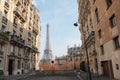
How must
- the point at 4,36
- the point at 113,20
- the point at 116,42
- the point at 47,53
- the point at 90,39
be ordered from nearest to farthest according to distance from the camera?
the point at 116,42, the point at 113,20, the point at 4,36, the point at 90,39, the point at 47,53

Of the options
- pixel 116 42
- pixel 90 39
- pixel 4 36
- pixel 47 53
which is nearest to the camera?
pixel 116 42

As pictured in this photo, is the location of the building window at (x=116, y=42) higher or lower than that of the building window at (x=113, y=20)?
lower

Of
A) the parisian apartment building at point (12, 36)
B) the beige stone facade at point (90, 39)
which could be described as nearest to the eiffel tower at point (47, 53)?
the parisian apartment building at point (12, 36)

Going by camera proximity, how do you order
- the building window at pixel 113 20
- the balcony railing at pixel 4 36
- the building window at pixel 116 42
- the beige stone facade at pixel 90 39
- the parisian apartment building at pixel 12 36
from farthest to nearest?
1. the beige stone facade at pixel 90 39
2. the parisian apartment building at pixel 12 36
3. the balcony railing at pixel 4 36
4. the building window at pixel 113 20
5. the building window at pixel 116 42

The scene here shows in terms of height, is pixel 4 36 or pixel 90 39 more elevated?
pixel 4 36

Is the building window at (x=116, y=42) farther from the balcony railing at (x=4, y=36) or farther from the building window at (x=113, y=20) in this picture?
the balcony railing at (x=4, y=36)

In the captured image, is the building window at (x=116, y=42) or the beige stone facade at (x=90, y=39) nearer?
the building window at (x=116, y=42)

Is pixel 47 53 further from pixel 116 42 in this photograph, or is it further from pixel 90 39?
pixel 116 42

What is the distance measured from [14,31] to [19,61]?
749 cm

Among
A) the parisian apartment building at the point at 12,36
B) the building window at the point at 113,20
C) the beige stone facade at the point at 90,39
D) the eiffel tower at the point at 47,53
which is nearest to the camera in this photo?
the building window at the point at 113,20

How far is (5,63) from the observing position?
2861cm

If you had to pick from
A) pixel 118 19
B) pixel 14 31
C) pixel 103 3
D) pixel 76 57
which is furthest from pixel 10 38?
pixel 76 57

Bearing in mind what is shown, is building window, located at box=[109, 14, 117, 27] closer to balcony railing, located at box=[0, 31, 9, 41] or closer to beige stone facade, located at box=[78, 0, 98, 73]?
beige stone facade, located at box=[78, 0, 98, 73]

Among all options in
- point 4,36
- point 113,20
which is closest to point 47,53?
point 4,36
